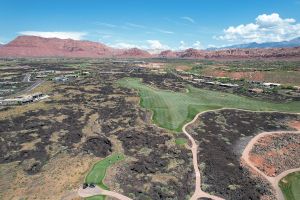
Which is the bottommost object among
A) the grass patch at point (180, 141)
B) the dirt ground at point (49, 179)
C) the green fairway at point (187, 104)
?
the dirt ground at point (49, 179)

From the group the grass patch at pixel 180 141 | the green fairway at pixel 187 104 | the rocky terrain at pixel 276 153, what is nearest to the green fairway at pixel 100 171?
the grass patch at pixel 180 141

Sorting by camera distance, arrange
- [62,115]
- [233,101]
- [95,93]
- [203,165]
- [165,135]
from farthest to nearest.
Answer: [95,93], [233,101], [62,115], [165,135], [203,165]

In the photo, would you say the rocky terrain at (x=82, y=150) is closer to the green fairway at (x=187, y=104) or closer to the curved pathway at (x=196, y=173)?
the curved pathway at (x=196, y=173)

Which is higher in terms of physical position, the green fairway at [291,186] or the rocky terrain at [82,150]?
the rocky terrain at [82,150]

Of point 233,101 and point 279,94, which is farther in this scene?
point 279,94

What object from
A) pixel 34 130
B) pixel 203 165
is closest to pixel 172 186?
pixel 203 165

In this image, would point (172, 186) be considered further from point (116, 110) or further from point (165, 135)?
point (116, 110)

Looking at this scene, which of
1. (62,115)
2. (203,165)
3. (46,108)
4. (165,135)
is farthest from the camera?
(46,108)
